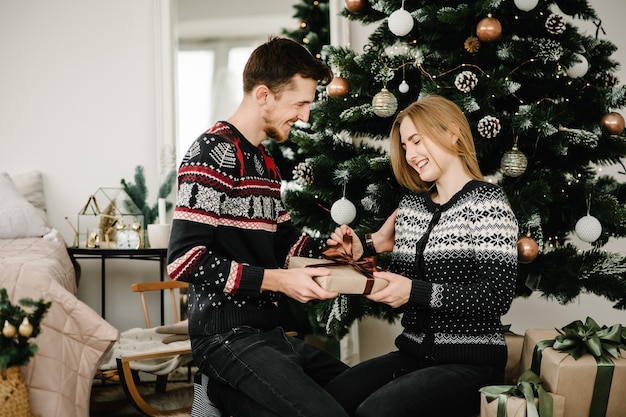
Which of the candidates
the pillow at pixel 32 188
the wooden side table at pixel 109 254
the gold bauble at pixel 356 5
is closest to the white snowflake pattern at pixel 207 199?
the gold bauble at pixel 356 5

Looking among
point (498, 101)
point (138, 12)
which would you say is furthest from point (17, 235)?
point (498, 101)

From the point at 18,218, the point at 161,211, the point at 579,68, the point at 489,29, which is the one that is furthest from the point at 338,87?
the point at 18,218

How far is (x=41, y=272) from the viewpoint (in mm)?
2342

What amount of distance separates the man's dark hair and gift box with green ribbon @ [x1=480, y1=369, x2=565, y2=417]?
35.5 inches

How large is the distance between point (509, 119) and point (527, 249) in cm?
43

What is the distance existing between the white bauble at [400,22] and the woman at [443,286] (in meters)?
0.49

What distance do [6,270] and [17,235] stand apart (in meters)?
0.96

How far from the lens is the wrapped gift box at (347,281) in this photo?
1.57 m

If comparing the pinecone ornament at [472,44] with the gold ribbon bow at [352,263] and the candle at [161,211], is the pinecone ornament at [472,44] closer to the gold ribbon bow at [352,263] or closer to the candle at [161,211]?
the gold ribbon bow at [352,263]

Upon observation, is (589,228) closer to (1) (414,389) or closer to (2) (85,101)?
A: (1) (414,389)

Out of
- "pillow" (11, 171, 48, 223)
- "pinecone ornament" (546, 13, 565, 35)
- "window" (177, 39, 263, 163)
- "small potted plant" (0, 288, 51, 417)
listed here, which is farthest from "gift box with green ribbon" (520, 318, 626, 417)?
"pillow" (11, 171, 48, 223)

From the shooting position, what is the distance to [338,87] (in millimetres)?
2408

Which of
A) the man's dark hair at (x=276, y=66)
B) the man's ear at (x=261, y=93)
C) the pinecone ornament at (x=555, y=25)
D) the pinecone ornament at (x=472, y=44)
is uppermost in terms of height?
the pinecone ornament at (x=555, y=25)

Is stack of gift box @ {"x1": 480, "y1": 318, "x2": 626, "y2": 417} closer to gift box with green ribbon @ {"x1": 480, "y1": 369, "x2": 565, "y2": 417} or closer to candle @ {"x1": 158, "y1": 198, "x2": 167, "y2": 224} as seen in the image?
gift box with green ribbon @ {"x1": 480, "y1": 369, "x2": 565, "y2": 417}
